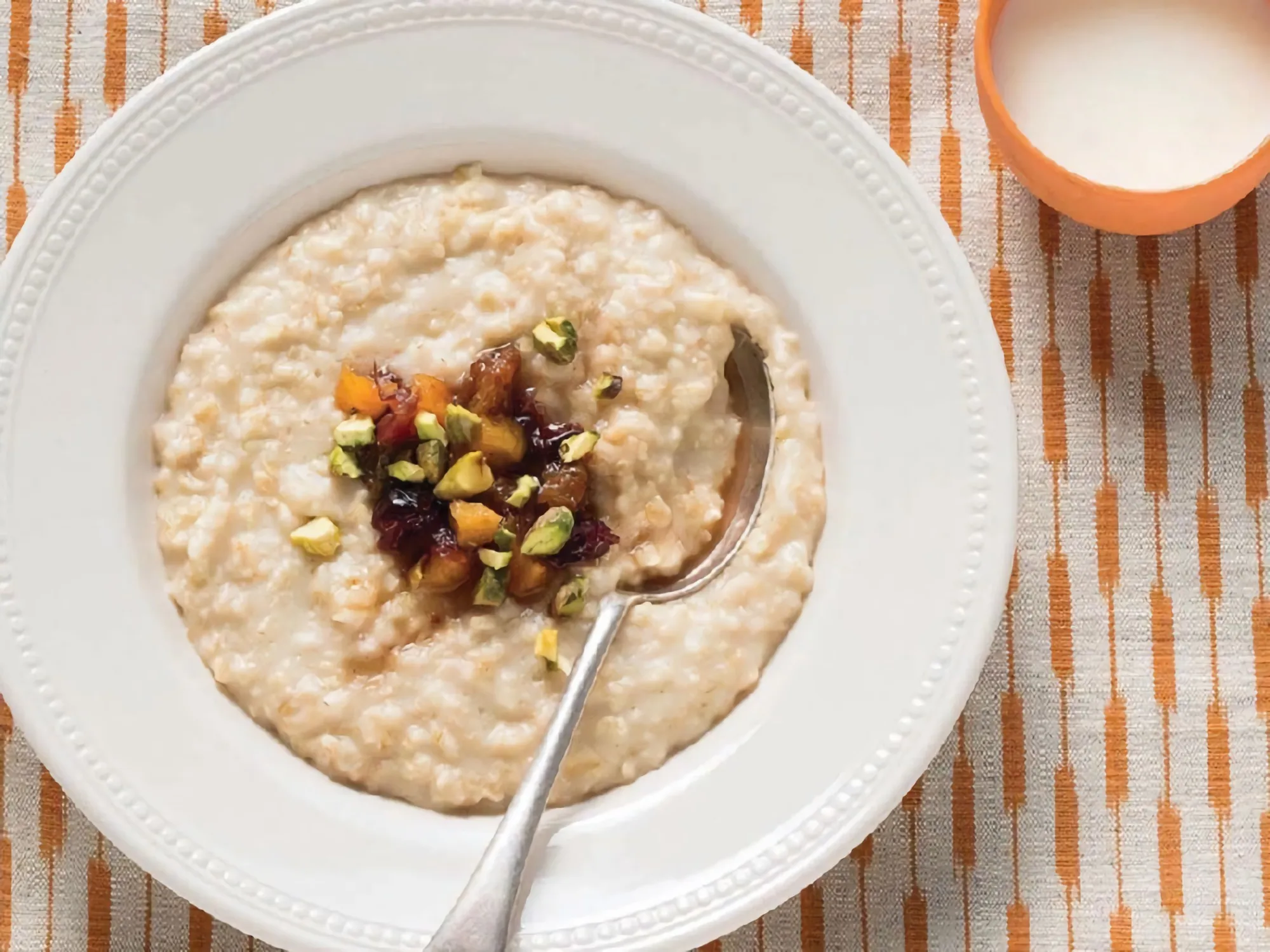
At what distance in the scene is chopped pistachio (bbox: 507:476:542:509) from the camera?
261cm

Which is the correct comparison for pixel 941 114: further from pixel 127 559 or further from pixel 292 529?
pixel 127 559

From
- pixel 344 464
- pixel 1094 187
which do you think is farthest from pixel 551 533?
pixel 1094 187

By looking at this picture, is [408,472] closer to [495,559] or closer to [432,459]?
[432,459]

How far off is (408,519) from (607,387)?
473mm

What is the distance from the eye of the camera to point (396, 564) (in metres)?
2.64

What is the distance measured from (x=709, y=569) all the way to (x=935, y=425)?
0.54 meters

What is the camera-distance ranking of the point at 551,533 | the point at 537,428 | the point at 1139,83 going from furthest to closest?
1. the point at 1139,83
2. the point at 537,428
3. the point at 551,533

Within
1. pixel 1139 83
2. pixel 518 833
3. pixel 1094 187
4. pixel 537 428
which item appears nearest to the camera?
pixel 518 833

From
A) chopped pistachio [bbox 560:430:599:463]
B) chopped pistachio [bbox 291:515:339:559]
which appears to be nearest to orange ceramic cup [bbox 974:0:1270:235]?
chopped pistachio [bbox 560:430:599:463]

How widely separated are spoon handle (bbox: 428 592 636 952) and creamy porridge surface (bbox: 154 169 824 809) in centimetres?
6

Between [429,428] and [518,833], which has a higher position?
[429,428]

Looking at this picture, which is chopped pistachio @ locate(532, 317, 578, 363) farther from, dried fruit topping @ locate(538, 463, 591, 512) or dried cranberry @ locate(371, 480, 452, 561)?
dried cranberry @ locate(371, 480, 452, 561)

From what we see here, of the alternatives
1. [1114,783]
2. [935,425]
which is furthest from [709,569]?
[1114,783]

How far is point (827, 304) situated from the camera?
8.83ft
